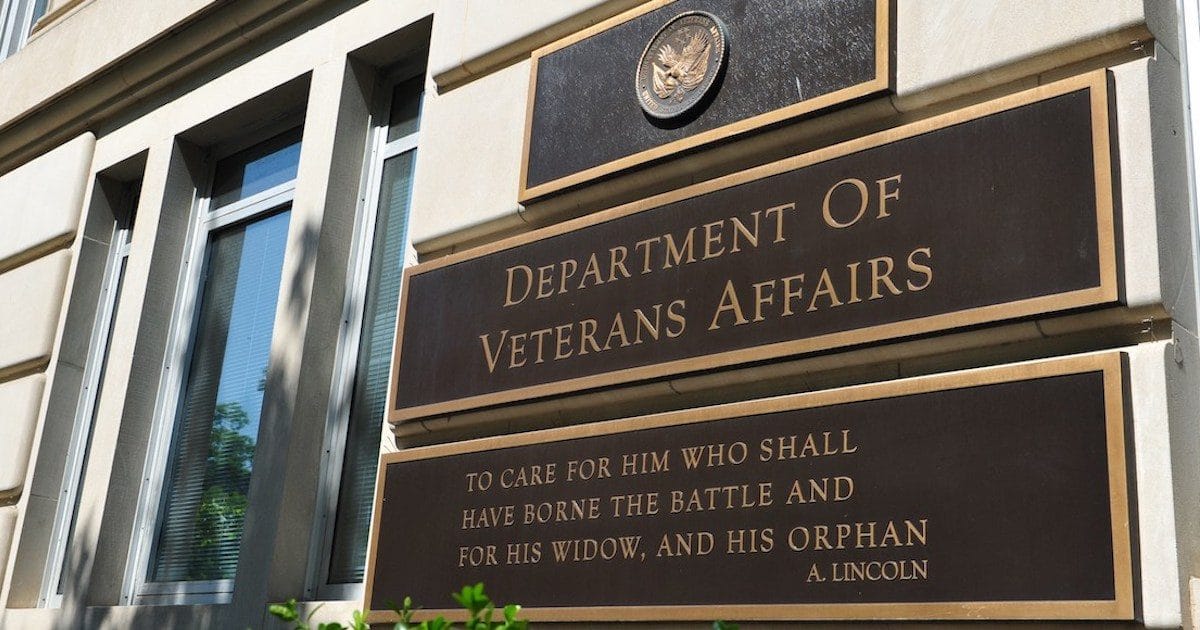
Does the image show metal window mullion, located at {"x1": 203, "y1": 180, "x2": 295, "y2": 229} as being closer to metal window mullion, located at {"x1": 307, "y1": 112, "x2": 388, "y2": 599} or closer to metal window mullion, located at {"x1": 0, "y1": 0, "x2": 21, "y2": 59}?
metal window mullion, located at {"x1": 307, "y1": 112, "x2": 388, "y2": 599}

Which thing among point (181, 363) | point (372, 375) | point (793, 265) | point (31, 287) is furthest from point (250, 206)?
point (793, 265)

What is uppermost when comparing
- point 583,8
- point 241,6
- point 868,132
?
point 241,6

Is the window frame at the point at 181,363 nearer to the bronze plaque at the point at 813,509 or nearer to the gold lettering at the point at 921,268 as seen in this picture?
the bronze plaque at the point at 813,509

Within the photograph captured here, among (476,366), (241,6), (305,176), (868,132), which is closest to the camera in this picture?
(868,132)

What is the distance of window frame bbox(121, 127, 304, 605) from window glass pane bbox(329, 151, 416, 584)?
2.14 ft

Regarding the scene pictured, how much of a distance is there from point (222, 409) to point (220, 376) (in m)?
0.24

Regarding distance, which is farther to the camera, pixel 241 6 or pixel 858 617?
pixel 241 6

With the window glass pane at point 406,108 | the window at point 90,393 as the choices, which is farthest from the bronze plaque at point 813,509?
the window at point 90,393

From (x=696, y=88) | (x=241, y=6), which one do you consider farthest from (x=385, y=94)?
(x=696, y=88)

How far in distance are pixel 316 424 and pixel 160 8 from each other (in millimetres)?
3406

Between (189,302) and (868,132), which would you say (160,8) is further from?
(868,132)

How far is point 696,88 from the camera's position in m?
5.40

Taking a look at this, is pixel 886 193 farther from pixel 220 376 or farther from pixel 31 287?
pixel 31 287

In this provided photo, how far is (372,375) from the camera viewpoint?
6.91m
